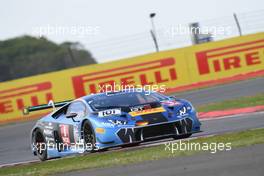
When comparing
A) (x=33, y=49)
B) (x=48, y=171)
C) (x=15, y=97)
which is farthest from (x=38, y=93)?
(x=33, y=49)

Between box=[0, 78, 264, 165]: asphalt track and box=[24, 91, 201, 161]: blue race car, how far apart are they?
1205 millimetres

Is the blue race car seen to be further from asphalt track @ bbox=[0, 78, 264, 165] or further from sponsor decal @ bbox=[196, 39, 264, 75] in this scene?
sponsor decal @ bbox=[196, 39, 264, 75]

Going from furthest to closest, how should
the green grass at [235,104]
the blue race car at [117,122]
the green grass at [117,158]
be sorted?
the green grass at [235,104] < the blue race car at [117,122] < the green grass at [117,158]

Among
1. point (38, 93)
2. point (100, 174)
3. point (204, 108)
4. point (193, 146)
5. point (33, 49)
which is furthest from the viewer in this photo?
point (33, 49)

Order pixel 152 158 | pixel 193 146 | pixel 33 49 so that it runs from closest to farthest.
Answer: pixel 152 158, pixel 193 146, pixel 33 49

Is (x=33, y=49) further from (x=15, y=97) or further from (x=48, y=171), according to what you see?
(x=48, y=171)

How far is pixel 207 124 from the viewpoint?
15.8 m

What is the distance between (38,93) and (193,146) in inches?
642

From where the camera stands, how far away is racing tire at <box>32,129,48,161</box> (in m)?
13.4

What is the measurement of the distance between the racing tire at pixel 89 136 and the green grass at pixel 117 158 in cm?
54

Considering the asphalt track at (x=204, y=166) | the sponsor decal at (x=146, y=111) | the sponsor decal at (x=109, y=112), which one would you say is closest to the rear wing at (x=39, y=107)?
the sponsor decal at (x=109, y=112)

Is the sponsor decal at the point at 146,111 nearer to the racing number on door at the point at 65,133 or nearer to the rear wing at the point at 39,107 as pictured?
the racing number on door at the point at 65,133

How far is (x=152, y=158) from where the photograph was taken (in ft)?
30.7

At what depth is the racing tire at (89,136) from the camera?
12.0 meters
